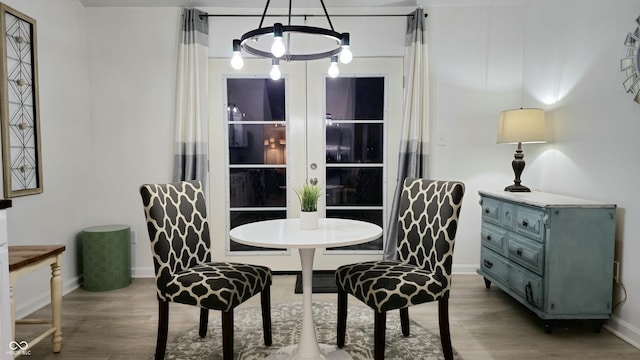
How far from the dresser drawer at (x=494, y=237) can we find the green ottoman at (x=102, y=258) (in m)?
3.01

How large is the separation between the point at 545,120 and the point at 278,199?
2.36 meters

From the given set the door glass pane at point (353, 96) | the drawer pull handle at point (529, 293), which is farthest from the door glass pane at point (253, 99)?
the drawer pull handle at point (529, 293)

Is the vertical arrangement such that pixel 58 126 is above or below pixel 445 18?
below

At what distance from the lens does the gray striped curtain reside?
138 inches

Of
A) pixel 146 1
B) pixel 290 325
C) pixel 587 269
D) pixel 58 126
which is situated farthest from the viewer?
pixel 146 1

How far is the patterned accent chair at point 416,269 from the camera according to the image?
192cm

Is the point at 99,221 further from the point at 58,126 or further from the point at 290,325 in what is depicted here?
the point at 290,325

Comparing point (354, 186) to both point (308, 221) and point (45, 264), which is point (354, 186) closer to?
point (308, 221)

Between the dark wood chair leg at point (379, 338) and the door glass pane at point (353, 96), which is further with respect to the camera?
the door glass pane at point (353, 96)

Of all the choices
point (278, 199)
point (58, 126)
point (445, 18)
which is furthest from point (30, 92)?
point (445, 18)

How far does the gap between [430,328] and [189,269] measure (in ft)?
5.11

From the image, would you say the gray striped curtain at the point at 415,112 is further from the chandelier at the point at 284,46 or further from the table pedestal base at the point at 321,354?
the table pedestal base at the point at 321,354

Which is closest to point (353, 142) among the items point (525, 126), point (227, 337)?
point (525, 126)

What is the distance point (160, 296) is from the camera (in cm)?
203
